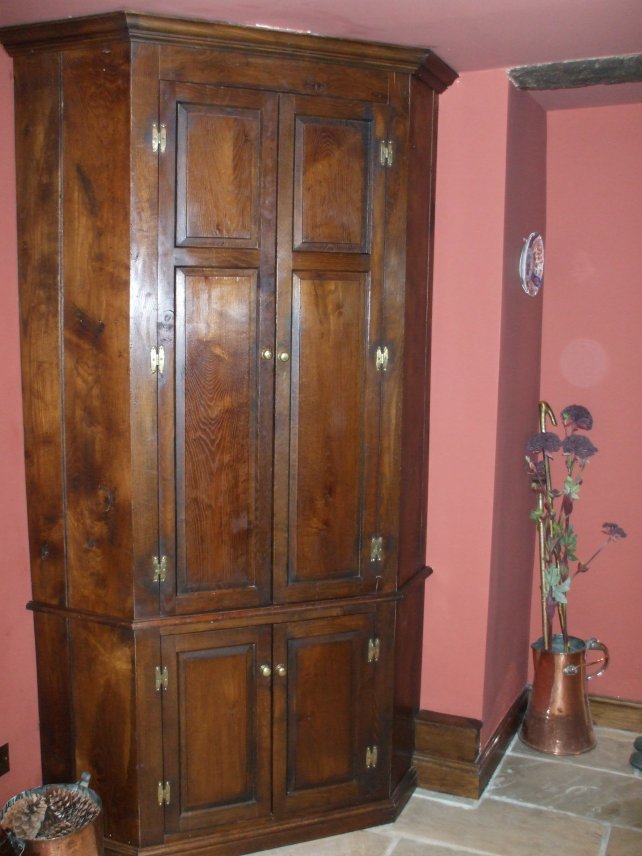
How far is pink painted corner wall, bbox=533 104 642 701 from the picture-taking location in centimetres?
345

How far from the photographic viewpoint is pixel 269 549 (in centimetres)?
270

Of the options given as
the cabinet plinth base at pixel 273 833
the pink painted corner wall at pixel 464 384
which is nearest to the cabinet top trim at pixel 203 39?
the pink painted corner wall at pixel 464 384

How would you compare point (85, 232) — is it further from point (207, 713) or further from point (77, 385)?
point (207, 713)

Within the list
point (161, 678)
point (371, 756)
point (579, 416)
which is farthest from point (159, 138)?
point (371, 756)

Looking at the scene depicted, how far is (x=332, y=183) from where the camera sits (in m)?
2.63

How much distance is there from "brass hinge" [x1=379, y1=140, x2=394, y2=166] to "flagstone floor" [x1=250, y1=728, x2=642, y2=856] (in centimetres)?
213

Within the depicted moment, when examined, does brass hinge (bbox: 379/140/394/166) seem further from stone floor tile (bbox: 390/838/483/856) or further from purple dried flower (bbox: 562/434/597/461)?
stone floor tile (bbox: 390/838/483/856)

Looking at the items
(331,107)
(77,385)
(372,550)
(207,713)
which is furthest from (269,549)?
(331,107)

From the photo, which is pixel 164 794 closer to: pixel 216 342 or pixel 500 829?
pixel 500 829

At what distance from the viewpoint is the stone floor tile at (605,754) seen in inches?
131

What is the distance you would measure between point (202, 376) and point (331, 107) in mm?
872

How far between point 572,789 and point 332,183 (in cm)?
225

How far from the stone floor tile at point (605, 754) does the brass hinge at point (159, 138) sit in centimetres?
253

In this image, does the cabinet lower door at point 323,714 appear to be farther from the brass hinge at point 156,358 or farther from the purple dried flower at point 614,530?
the purple dried flower at point 614,530
